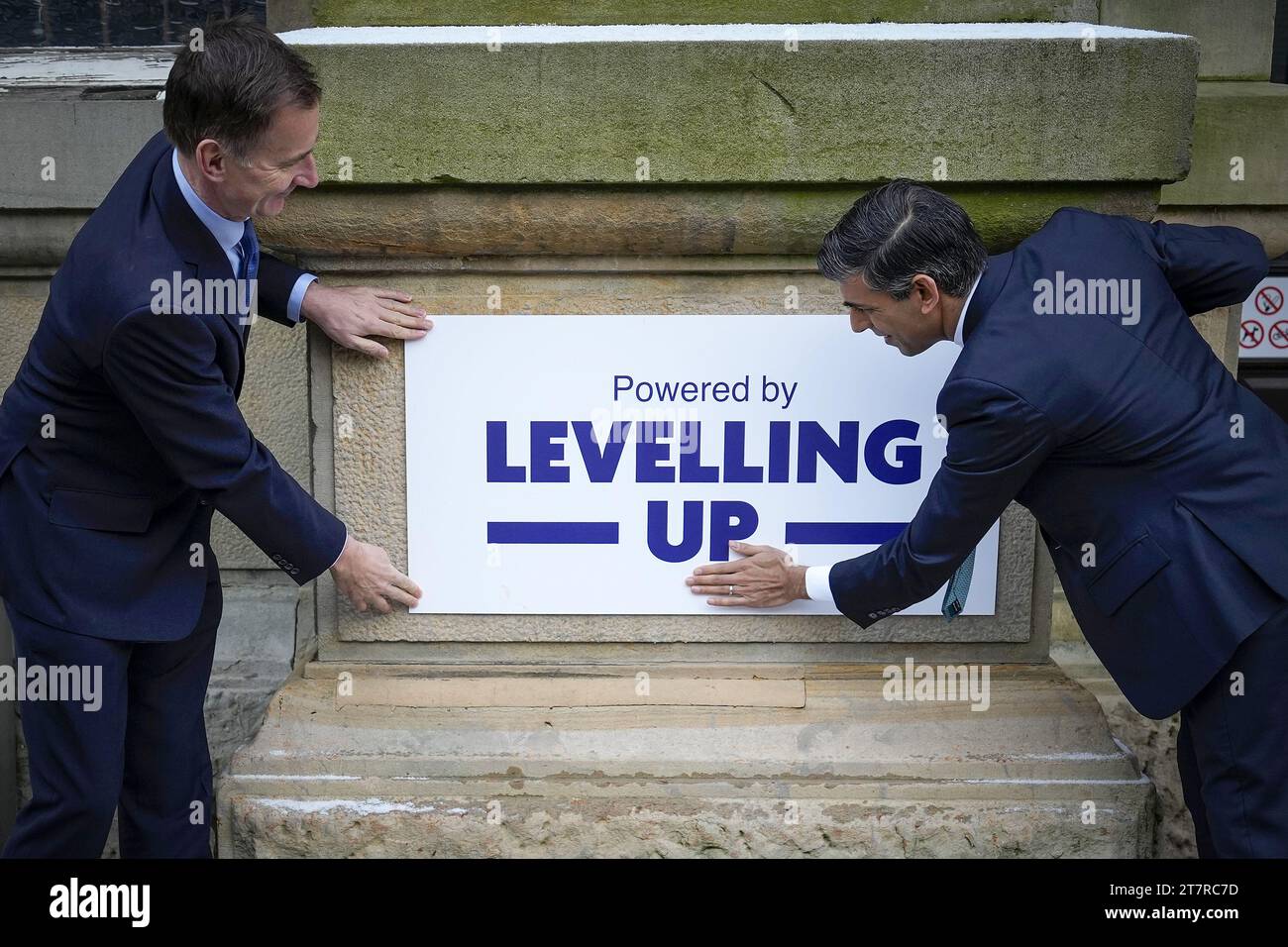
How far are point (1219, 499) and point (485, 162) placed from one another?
A: 1523mm

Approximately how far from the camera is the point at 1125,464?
2348 mm

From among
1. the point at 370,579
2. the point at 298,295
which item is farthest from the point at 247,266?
the point at 370,579

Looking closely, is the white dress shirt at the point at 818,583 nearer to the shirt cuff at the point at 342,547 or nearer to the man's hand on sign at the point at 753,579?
the man's hand on sign at the point at 753,579

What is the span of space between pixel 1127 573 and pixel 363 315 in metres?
1.58

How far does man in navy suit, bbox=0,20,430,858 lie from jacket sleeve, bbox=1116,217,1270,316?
5.17 feet

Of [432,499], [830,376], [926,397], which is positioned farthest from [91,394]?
[926,397]

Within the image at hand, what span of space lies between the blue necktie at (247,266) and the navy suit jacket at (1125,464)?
1.27m

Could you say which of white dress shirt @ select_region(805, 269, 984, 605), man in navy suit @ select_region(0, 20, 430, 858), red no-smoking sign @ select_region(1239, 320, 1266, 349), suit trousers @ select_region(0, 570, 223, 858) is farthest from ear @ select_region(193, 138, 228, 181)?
red no-smoking sign @ select_region(1239, 320, 1266, 349)

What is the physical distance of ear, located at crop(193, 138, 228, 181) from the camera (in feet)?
7.30

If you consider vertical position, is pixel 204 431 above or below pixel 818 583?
above

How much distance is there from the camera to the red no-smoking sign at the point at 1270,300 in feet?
14.3
